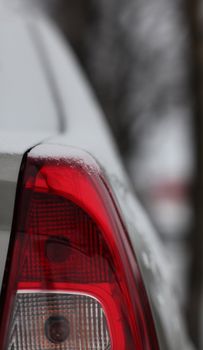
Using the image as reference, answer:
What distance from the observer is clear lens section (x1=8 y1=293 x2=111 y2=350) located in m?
1.59

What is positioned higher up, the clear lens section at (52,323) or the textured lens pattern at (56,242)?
the textured lens pattern at (56,242)

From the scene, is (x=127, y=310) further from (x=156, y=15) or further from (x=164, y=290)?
(x=156, y=15)

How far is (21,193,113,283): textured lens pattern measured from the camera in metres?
1.61

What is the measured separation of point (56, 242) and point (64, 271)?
0.20ft

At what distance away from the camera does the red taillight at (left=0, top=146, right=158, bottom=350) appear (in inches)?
62.7

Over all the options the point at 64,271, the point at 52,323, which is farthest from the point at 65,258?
the point at 52,323

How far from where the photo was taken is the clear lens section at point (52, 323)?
1588 millimetres

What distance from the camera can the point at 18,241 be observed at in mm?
1595

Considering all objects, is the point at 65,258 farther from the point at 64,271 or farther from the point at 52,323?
the point at 52,323

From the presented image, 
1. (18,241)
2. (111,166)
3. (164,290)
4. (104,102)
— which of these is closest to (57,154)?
(18,241)

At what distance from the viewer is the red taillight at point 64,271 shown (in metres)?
1.59

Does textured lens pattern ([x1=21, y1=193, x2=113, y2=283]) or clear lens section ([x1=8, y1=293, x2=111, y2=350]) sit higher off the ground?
textured lens pattern ([x1=21, y1=193, x2=113, y2=283])

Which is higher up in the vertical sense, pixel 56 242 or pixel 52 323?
pixel 56 242

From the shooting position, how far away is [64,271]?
161 cm
